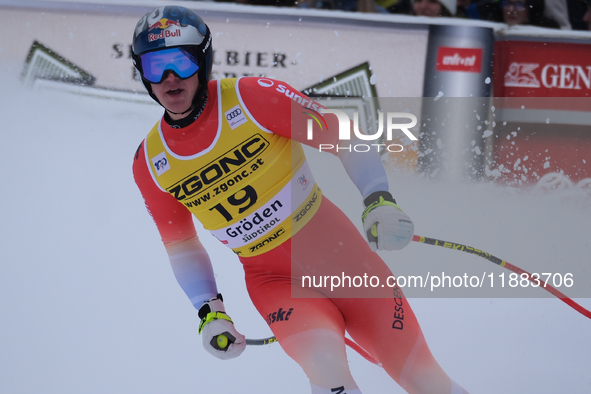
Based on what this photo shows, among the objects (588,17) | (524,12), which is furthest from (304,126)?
(588,17)

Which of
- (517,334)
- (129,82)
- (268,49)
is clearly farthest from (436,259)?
(129,82)

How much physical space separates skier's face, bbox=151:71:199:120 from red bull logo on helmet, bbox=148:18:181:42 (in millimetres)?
143

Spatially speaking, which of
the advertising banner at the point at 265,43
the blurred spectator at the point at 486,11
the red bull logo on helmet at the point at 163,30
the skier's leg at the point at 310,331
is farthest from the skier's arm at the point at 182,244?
the blurred spectator at the point at 486,11

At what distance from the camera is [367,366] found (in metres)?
3.56

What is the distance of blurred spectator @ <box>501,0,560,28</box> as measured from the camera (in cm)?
486

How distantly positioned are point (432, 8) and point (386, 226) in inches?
137

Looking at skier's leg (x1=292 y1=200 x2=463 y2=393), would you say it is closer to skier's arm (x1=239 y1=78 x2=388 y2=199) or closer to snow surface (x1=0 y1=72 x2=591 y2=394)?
skier's arm (x1=239 y1=78 x2=388 y2=199)

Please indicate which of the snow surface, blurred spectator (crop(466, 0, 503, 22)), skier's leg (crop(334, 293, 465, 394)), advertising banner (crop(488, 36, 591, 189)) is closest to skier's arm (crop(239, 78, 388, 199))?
skier's leg (crop(334, 293, 465, 394))

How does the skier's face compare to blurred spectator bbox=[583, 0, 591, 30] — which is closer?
the skier's face

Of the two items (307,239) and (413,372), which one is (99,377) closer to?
(307,239)

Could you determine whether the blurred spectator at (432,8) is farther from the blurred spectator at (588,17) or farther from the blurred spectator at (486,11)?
the blurred spectator at (588,17)

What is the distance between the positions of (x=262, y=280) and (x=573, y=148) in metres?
3.50

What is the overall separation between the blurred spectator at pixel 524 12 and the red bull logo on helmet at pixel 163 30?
3.64 m

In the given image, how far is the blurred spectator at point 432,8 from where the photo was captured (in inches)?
192
